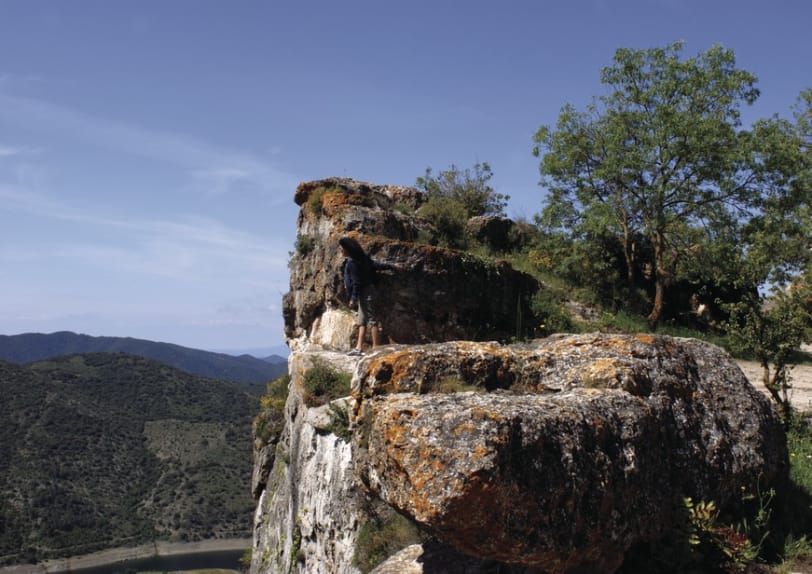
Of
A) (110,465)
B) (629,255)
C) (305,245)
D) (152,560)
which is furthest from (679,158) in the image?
(110,465)

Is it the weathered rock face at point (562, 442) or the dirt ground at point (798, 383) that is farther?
the dirt ground at point (798, 383)

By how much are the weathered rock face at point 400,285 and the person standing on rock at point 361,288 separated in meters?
1.30

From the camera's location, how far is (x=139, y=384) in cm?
12238

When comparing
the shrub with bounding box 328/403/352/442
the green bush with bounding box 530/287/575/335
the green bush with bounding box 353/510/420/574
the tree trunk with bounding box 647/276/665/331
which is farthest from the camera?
the tree trunk with bounding box 647/276/665/331

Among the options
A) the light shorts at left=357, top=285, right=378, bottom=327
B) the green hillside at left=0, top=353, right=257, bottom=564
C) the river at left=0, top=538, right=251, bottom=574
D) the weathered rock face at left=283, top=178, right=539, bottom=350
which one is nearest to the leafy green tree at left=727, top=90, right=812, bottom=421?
the weathered rock face at left=283, top=178, right=539, bottom=350

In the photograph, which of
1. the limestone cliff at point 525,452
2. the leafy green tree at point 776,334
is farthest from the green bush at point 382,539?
the leafy green tree at point 776,334

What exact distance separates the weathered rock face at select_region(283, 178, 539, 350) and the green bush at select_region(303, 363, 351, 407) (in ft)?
7.61

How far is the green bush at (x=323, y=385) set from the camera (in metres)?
9.65

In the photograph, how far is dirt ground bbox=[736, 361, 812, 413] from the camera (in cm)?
1261

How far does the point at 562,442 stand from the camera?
15.2 ft

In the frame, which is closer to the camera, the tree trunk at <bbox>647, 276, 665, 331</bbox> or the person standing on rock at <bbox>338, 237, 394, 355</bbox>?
the person standing on rock at <bbox>338, 237, 394, 355</bbox>

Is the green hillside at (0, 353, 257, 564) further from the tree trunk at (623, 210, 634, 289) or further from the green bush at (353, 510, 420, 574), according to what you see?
the green bush at (353, 510, 420, 574)

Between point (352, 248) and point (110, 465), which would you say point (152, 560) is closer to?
point (110, 465)

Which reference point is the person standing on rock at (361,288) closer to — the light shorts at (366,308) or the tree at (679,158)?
the light shorts at (366,308)
